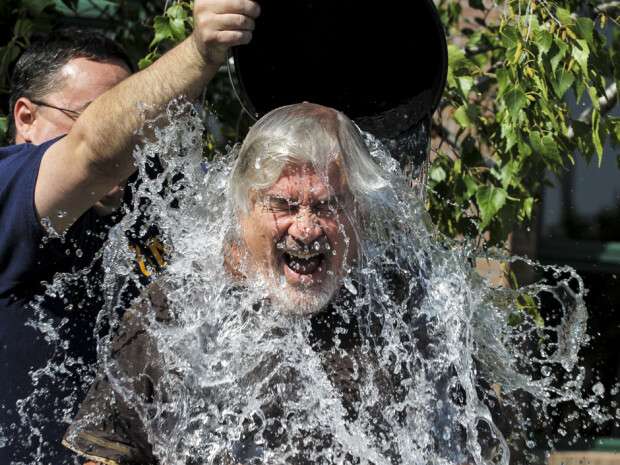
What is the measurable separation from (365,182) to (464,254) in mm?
435

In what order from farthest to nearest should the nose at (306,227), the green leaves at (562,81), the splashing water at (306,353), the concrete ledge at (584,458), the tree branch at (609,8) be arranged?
the concrete ledge at (584,458), the tree branch at (609,8), the green leaves at (562,81), the nose at (306,227), the splashing water at (306,353)

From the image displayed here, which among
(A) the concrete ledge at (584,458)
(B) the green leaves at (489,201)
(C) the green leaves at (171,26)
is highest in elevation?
(C) the green leaves at (171,26)

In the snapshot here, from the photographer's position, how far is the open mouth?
2254 mm

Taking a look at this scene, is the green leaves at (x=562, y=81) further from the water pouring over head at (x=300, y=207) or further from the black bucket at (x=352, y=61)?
the water pouring over head at (x=300, y=207)

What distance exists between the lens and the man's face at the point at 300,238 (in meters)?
2.24

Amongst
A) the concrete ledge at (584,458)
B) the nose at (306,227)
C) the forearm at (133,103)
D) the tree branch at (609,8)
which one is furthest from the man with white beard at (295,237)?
the concrete ledge at (584,458)

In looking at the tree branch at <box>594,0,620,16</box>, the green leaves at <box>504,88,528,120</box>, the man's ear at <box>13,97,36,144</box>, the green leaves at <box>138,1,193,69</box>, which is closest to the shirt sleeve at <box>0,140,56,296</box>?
the man's ear at <box>13,97,36,144</box>

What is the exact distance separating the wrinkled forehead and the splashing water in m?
0.13

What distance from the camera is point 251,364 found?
2.20 meters

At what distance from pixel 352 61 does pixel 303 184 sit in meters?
0.45

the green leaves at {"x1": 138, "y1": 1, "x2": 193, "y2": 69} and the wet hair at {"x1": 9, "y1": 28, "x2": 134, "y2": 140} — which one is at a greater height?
the wet hair at {"x1": 9, "y1": 28, "x2": 134, "y2": 140}

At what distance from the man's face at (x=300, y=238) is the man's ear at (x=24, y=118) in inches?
30.8

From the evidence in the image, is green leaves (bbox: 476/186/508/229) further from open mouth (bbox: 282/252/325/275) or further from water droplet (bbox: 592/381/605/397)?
water droplet (bbox: 592/381/605/397)

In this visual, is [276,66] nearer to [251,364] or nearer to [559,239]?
[251,364]
